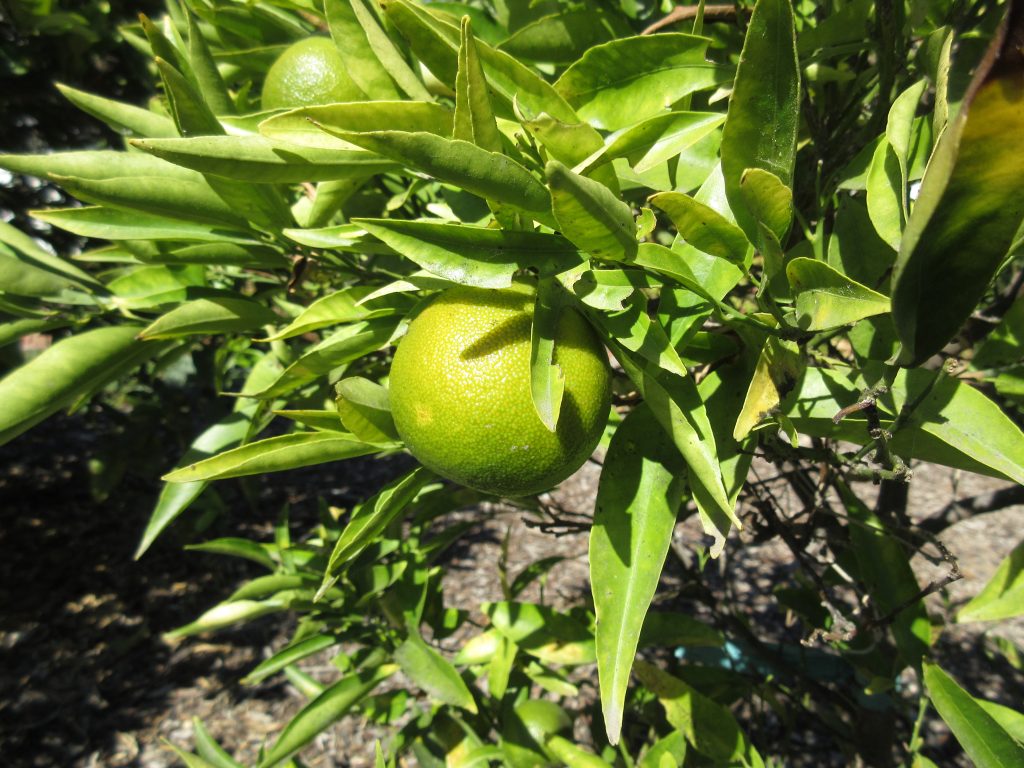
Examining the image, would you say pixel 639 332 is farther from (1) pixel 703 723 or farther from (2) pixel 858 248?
(1) pixel 703 723

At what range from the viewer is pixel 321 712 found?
113 cm

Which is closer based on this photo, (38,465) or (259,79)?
(259,79)

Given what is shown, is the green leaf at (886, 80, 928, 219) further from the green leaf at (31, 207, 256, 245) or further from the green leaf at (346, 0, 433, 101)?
the green leaf at (31, 207, 256, 245)

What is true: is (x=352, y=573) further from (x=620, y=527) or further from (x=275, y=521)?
(x=275, y=521)

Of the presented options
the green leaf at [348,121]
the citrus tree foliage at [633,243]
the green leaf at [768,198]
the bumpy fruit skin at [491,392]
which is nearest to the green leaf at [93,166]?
the citrus tree foliage at [633,243]

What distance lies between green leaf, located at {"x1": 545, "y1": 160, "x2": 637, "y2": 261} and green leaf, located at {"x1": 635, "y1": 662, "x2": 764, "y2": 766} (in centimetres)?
82

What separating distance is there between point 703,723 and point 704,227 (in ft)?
2.81

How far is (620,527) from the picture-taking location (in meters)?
0.59

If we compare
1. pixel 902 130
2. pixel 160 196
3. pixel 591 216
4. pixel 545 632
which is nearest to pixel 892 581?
pixel 545 632

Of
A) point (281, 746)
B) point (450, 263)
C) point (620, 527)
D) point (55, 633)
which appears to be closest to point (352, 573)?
point (281, 746)

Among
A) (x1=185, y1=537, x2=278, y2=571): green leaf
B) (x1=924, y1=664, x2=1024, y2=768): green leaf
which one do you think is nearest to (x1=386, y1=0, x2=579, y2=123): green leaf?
(x1=924, y1=664, x2=1024, y2=768): green leaf

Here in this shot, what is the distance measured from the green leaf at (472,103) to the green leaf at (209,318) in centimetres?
45

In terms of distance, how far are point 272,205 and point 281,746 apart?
2.71 ft

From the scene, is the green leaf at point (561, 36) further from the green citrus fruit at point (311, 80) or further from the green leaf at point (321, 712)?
the green leaf at point (321, 712)
